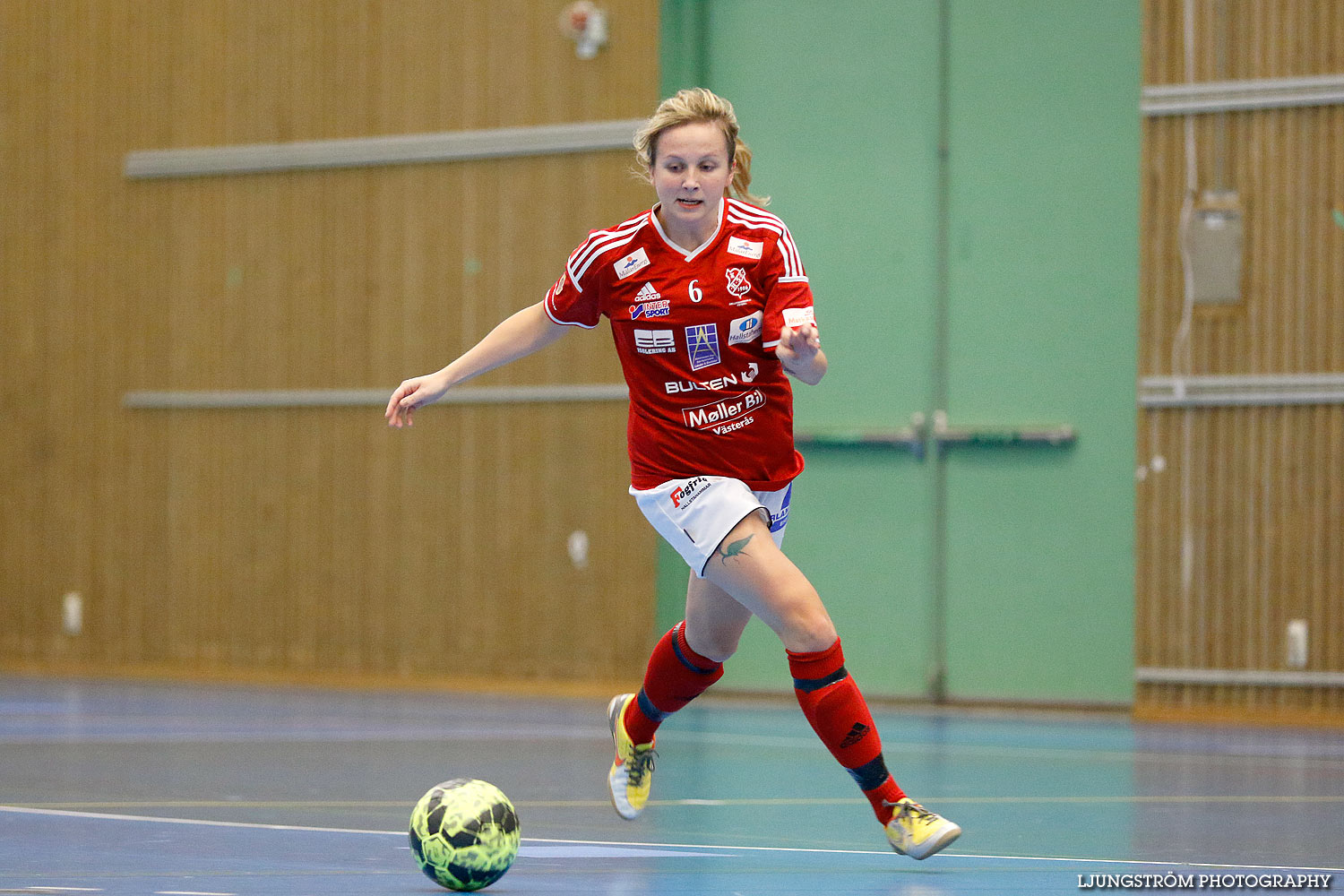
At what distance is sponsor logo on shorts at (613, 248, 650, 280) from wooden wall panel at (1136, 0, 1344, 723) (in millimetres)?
6028

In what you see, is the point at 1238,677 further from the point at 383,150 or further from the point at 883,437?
the point at 383,150

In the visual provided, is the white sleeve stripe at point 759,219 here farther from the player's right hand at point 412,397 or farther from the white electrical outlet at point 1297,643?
the white electrical outlet at point 1297,643

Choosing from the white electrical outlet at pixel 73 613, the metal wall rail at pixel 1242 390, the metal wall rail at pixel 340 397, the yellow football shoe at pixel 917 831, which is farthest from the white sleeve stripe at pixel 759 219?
the white electrical outlet at pixel 73 613

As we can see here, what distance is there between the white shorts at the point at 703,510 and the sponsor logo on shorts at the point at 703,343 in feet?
0.98

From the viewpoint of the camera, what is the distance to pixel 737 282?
4.20 metres

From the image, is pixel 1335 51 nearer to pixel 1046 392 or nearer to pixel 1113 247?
pixel 1113 247

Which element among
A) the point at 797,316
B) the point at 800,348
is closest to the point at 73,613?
the point at 797,316

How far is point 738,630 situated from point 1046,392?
589 centimetres

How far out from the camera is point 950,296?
1027cm

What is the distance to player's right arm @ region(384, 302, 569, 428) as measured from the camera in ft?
14.1

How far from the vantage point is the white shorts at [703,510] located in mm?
4129

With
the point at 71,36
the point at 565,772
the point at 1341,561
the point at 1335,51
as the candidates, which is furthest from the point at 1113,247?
the point at 71,36

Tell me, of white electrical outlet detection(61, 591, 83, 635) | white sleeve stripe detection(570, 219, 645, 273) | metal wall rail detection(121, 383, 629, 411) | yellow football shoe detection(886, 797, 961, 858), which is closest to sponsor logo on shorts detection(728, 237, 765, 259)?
white sleeve stripe detection(570, 219, 645, 273)

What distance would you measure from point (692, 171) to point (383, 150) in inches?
313
